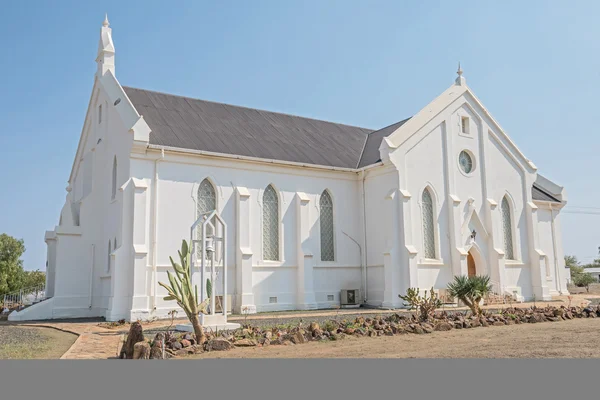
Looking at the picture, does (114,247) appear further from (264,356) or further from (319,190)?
(264,356)

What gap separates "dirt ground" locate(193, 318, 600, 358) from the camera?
10486 millimetres

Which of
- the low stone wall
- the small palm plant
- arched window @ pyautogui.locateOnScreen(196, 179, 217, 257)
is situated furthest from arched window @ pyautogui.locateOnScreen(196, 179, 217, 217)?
the small palm plant

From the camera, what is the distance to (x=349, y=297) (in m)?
27.8

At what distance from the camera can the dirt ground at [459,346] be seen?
1049cm

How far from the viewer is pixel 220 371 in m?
8.98

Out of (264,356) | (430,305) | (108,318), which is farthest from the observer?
(108,318)

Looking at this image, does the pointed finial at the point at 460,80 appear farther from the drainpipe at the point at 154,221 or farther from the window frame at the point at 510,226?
the drainpipe at the point at 154,221

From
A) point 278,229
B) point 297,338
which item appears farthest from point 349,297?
point 297,338

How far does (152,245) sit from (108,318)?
11.2 ft

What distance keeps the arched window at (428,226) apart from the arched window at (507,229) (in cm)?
584

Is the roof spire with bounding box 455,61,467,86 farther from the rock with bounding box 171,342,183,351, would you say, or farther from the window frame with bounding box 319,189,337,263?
the rock with bounding box 171,342,183,351

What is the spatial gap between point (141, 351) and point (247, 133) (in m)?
19.3

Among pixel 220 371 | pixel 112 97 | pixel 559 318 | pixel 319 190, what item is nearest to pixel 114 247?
pixel 112 97

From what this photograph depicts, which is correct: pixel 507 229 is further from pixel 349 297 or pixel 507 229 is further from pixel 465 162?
pixel 349 297
